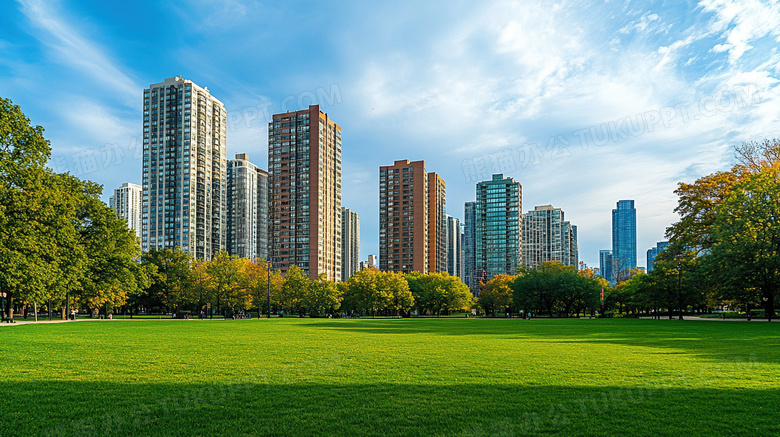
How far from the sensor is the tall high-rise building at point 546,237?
Answer: 190625 millimetres

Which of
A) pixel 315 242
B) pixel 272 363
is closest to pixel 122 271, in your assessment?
pixel 272 363

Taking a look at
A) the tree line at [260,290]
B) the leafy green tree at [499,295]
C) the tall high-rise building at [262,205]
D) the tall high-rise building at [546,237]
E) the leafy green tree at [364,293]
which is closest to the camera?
the tree line at [260,290]

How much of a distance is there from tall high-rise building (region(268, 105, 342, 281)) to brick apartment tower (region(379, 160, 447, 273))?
77.3ft

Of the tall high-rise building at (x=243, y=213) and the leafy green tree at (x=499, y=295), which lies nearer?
the leafy green tree at (x=499, y=295)

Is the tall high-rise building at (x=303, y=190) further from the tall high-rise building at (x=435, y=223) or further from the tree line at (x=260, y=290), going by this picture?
the tree line at (x=260, y=290)

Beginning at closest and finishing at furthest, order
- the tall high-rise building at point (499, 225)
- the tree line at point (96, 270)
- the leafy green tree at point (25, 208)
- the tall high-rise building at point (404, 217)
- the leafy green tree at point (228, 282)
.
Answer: the leafy green tree at point (25, 208), the tree line at point (96, 270), the leafy green tree at point (228, 282), the tall high-rise building at point (404, 217), the tall high-rise building at point (499, 225)

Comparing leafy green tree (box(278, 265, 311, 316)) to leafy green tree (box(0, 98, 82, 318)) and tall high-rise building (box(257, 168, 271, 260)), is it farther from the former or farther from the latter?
tall high-rise building (box(257, 168, 271, 260))

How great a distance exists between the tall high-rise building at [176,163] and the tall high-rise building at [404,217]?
53.7 meters

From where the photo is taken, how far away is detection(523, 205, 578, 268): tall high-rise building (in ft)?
625

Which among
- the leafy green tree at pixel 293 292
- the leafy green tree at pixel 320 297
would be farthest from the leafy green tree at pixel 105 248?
the leafy green tree at pixel 320 297

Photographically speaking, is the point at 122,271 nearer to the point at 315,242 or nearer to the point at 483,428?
the point at 483,428

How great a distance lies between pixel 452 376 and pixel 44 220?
32.4 meters

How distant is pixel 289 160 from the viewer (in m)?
132

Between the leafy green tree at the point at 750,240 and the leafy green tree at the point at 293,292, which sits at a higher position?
the leafy green tree at the point at 750,240
